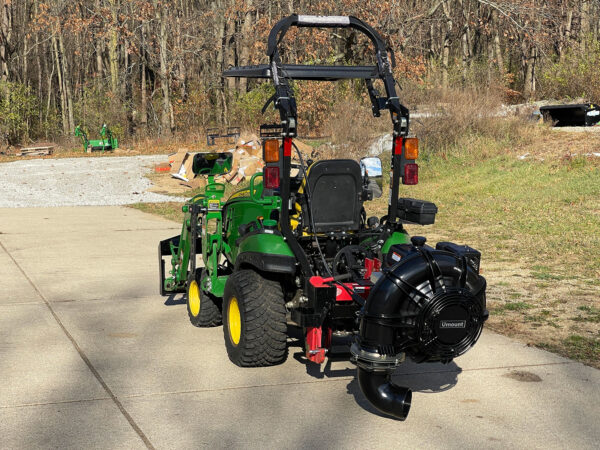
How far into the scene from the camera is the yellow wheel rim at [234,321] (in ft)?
17.7

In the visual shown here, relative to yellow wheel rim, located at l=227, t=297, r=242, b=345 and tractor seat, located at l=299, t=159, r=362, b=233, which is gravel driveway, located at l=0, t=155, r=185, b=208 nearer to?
yellow wheel rim, located at l=227, t=297, r=242, b=345

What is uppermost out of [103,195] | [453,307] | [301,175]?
[301,175]

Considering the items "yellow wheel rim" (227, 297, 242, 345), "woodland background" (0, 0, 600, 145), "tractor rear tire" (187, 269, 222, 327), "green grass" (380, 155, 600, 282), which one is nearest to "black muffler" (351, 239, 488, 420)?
"yellow wheel rim" (227, 297, 242, 345)

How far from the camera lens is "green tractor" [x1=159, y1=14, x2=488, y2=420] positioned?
4188 millimetres

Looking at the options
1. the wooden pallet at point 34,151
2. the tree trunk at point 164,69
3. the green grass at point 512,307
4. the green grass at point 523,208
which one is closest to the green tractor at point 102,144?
the wooden pallet at point 34,151

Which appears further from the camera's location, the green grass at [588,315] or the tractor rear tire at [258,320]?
the green grass at [588,315]

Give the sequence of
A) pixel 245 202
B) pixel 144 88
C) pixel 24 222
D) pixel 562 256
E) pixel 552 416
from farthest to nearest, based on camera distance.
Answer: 1. pixel 144 88
2. pixel 24 222
3. pixel 562 256
4. pixel 245 202
5. pixel 552 416

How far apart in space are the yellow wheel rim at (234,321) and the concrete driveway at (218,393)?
8.6 inches

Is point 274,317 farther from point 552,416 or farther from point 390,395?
point 552,416

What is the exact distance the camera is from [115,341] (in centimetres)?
614

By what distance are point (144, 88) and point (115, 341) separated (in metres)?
36.4

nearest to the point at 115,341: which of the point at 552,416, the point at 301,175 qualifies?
the point at 301,175

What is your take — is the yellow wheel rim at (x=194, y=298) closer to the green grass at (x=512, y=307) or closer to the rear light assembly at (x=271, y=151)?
the rear light assembly at (x=271, y=151)

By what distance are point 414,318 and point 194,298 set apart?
2.91 meters
